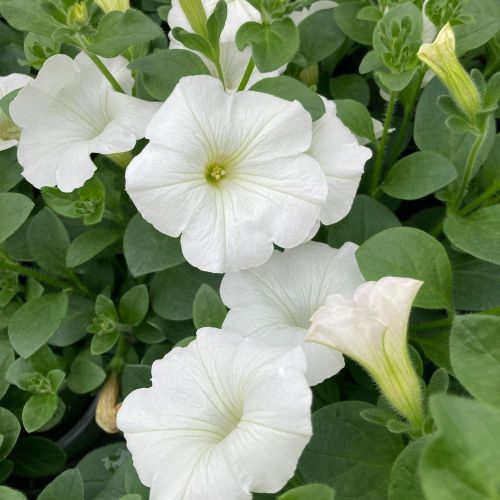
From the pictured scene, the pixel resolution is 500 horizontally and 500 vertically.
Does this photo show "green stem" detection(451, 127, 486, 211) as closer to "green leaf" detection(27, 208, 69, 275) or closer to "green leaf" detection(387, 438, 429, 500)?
"green leaf" detection(387, 438, 429, 500)

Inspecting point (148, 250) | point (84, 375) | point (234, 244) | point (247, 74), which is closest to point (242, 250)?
point (234, 244)

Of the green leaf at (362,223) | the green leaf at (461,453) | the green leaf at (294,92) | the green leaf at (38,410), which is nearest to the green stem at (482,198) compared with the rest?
the green leaf at (362,223)

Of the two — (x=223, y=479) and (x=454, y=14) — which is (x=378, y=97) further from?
(x=223, y=479)

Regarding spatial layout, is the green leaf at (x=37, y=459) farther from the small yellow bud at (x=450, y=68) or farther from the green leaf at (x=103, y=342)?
the small yellow bud at (x=450, y=68)

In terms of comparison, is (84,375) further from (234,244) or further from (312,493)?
(312,493)

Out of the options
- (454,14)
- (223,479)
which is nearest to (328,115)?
(454,14)

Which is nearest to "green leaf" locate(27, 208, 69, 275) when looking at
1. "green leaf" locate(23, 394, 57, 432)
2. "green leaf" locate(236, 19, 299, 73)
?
"green leaf" locate(23, 394, 57, 432)
